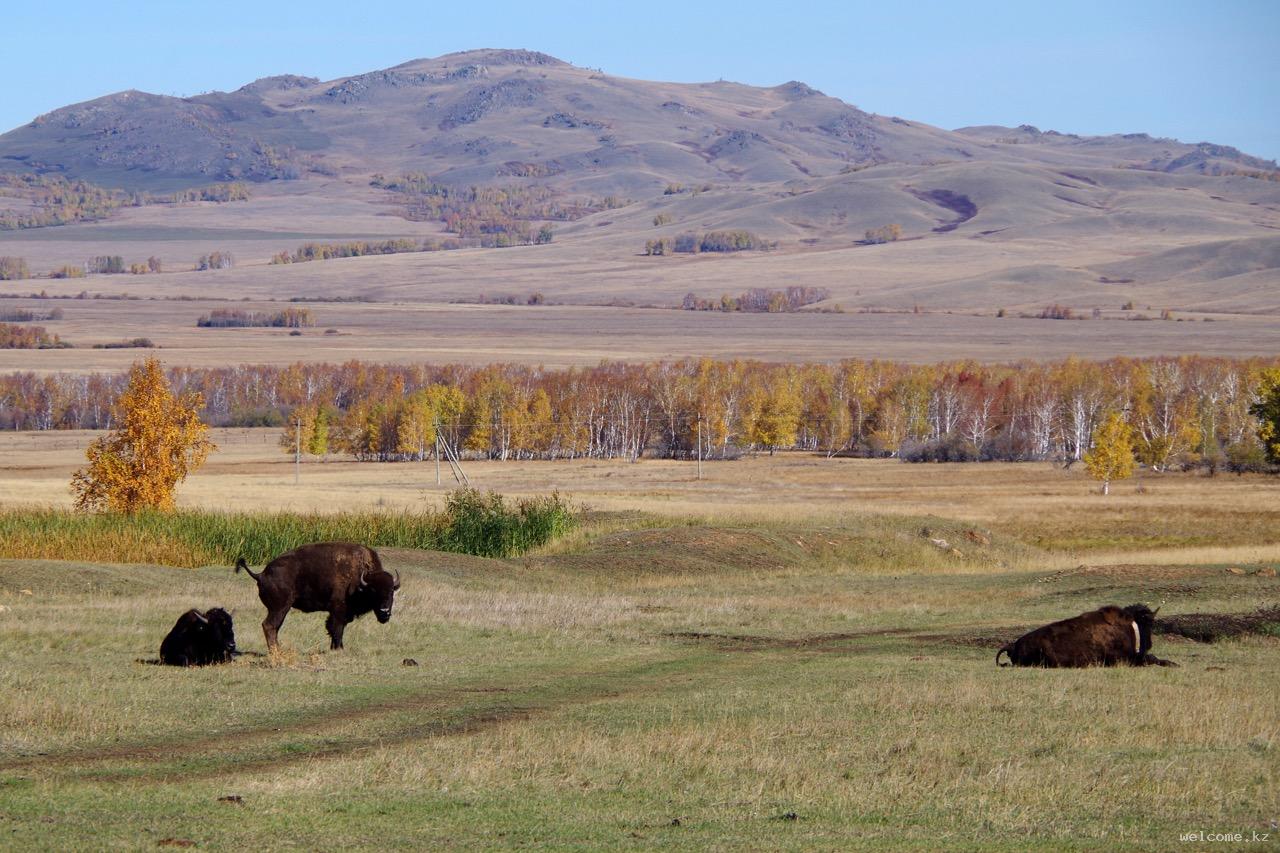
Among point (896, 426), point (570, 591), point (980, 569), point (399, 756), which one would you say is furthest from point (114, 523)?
point (896, 426)

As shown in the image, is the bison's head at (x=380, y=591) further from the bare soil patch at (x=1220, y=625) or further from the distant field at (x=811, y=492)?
the distant field at (x=811, y=492)

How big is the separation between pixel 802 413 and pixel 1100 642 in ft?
356

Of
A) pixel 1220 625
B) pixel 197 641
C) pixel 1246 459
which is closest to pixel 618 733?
pixel 197 641

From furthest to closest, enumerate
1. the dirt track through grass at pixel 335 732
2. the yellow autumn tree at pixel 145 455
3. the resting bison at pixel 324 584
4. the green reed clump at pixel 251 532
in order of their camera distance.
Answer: the yellow autumn tree at pixel 145 455, the green reed clump at pixel 251 532, the resting bison at pixel 324 584, the dirt track through grass at pixel 335 732

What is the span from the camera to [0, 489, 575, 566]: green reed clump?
3569 centimetres

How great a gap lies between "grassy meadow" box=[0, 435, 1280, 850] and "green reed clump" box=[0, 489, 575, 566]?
5.79 metres

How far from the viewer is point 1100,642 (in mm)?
18281

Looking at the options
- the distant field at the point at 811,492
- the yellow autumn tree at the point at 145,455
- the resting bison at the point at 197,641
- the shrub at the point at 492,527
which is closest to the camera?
the resting bison at the point at 197,641

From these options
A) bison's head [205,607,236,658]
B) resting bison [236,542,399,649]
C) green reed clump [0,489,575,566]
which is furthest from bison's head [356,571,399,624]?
green reed clump [0,489,575,566]

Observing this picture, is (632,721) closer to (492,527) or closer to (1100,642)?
(1100,642)

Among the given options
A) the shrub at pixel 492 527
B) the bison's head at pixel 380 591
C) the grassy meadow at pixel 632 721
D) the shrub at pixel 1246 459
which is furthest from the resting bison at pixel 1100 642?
the shrub at pixel 1246 459

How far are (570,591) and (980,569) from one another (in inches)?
560

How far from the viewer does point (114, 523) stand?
1502 inches

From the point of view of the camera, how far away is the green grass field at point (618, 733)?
1051 cm
